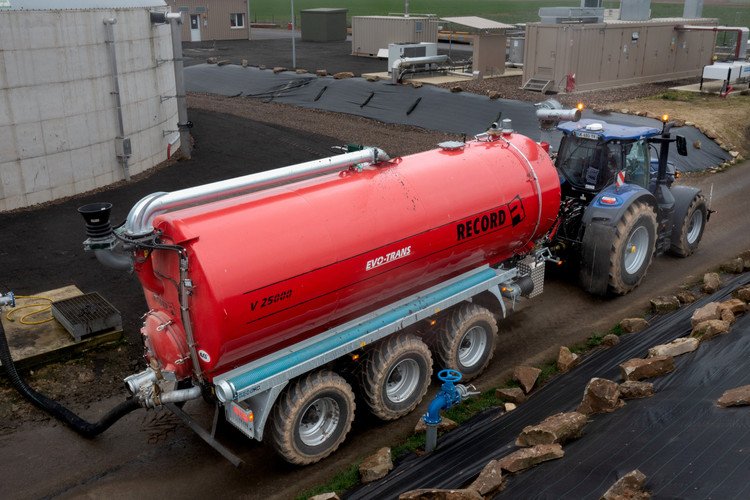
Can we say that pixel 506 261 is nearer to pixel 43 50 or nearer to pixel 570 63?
pixel 43 50

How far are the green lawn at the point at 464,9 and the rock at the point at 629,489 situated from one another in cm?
6256

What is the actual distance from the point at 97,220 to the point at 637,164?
29.2 feet

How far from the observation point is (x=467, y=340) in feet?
31.3

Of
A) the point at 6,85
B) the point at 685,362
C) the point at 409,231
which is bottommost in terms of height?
the point at 685,362

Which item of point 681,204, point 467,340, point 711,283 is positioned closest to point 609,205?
point 711,283

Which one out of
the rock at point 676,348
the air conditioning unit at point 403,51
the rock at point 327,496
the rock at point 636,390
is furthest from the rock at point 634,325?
the air conditioning unit at point 403,51

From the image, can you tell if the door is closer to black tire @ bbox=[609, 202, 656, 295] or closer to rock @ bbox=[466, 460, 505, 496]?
black tire @ bbox=[609, 202, 656, 295]

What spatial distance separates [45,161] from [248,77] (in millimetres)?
17626

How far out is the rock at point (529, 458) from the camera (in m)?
6.52

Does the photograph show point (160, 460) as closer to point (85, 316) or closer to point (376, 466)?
point (376, 466)

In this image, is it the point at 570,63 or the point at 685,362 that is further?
the point at 570,63

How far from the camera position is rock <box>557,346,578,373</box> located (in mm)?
9391

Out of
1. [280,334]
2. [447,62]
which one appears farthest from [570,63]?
[280,334]

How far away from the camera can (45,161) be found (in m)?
15.9
